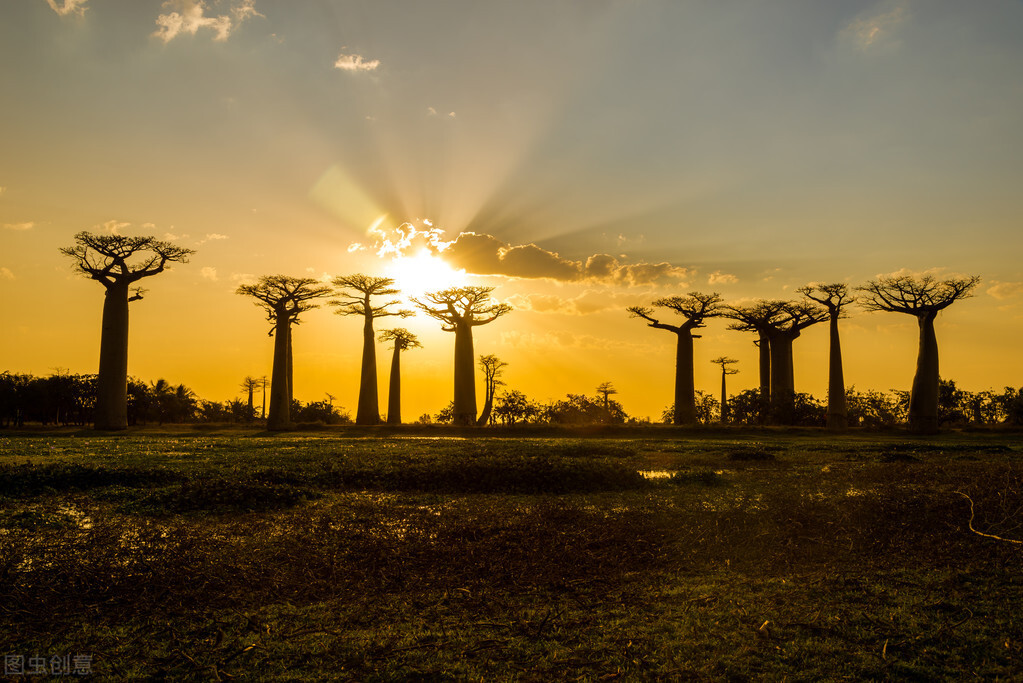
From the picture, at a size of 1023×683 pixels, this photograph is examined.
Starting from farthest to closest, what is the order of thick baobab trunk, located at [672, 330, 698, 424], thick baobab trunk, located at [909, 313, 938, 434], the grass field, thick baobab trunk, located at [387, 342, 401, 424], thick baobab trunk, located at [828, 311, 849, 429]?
thick baobab trunk, located at [387, 342, 401, 424] < thick baobab trunk, located at [672, 330, 698, 424] < thick baobab trunk, located at [828, 311, 849, 429] < thick baobab trunk, located at [909, 313, 938, 434] < the grass field

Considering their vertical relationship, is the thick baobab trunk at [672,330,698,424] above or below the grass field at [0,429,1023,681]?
above

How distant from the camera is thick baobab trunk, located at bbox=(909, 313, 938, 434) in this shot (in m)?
39.6

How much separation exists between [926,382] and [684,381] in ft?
52.0

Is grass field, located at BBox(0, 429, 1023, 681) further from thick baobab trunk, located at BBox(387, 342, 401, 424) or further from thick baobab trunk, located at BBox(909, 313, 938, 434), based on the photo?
thick baobab trunk, located at BBox(387, 342, 401, 424)

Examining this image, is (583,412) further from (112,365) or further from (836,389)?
(112,365)

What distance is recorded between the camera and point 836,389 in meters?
43.2

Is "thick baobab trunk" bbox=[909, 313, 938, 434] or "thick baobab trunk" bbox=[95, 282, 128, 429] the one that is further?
"thick baobab trunk" bbox=[909, 313, 938, 434]

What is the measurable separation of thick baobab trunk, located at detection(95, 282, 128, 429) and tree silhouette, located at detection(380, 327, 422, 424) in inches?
857

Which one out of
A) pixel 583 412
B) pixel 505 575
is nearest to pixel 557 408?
pixel 583 412

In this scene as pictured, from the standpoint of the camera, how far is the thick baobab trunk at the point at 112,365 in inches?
1458

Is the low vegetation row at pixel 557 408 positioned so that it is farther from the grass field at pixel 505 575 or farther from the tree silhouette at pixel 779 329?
the grass field at pixel 505 575

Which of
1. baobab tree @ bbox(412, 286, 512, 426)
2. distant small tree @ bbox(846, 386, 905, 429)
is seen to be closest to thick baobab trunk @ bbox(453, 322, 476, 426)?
baobab tree @ bbox(412, 286, 512, 426)

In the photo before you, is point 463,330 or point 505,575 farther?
point 463,330

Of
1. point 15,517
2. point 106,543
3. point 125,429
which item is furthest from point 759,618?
point 125,429
